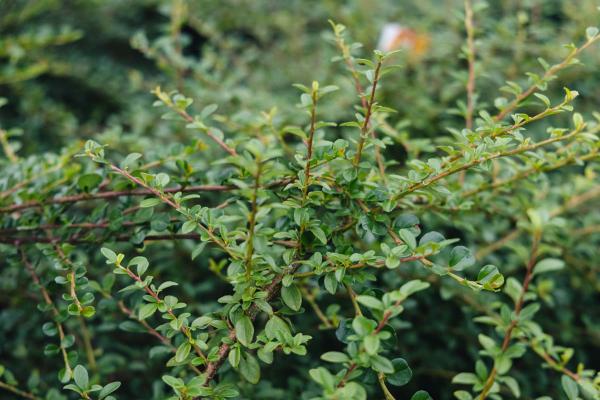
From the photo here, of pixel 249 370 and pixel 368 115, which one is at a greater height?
pixel 368 115

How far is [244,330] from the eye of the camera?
2.76 feet

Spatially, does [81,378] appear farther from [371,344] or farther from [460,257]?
[460,257]

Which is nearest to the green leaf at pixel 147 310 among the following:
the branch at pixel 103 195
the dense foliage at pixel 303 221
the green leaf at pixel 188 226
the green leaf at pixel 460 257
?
the dense foliage at pixel 303 221

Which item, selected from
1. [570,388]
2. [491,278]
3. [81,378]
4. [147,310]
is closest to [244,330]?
[147,310]

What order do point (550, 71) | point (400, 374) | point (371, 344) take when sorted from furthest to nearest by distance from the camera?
point (550, 71) < point (400, 374) < point (371, 344)

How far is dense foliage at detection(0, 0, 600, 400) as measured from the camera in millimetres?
855

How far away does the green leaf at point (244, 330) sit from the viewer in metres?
0.83

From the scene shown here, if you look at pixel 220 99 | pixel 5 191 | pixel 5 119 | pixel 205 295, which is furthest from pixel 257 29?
pixel 5 191

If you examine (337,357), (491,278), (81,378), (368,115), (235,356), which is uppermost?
(368,115)

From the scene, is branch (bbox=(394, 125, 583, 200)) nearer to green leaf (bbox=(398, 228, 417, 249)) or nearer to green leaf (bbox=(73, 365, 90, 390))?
green leaf (bbox=(398, 228, 417, 249))

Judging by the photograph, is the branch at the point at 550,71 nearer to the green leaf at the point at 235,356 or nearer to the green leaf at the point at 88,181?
the green leaf at the point at 235,356

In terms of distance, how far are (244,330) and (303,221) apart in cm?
21

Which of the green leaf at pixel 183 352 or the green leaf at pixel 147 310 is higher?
the green leaf at pixel 147 310

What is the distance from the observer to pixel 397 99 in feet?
6.49
